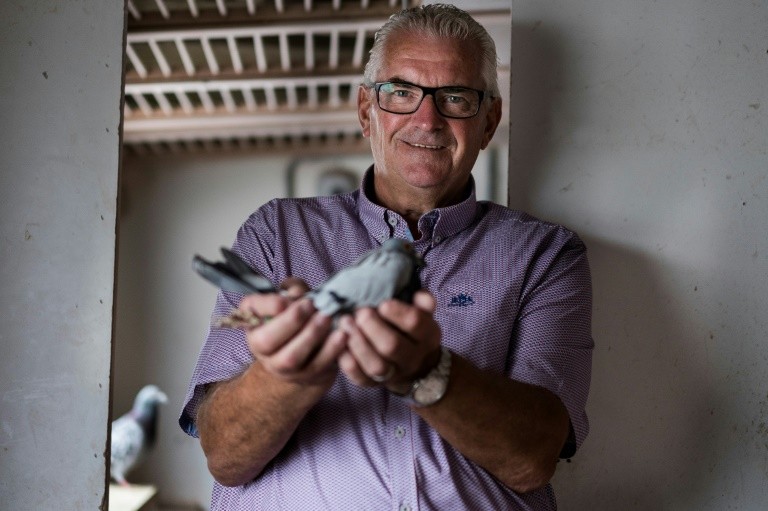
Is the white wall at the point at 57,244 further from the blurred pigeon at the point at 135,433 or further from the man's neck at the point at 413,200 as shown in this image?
the blurred pigeon at the point at 135,433

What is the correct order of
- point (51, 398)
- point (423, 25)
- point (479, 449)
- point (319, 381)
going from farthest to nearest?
1. point (51, 398)
2. point (423, 25)
3. point (479, 449)
4. point (319, 381)

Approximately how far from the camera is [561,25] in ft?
5.08

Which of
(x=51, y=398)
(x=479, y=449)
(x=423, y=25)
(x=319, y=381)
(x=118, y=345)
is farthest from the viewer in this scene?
(x=118, y=345)

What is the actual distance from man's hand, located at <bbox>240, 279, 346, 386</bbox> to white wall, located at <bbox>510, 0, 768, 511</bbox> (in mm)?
791

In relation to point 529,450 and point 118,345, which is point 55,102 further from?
point 118,345

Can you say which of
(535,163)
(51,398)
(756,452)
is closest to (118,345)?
(51,398)

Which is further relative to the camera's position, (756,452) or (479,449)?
(756,452)

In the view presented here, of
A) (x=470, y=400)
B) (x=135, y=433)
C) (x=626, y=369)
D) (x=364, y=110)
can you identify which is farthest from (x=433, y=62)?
(x=135, y=433)

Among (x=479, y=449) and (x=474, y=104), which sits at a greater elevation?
(x=474, y=104)

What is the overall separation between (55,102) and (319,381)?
816mm

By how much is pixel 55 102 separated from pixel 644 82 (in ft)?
Result: 3.40

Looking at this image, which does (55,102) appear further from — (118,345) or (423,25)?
(118,345)

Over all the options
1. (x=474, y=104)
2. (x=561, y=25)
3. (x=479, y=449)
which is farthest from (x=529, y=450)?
(x=561, y=25)

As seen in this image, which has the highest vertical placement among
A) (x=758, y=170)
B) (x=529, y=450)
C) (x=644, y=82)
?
(x=644, y=82)
